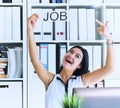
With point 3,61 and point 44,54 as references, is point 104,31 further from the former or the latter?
point 3,61

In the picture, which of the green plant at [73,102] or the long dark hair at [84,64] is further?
the long dark hair at [84,64]

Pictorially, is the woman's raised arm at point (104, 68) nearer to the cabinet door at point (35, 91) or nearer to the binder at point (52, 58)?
the binder at point (52, 58)

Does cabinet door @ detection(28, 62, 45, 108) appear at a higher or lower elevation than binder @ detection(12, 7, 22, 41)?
lower

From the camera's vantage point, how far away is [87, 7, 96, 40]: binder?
300 centimetres

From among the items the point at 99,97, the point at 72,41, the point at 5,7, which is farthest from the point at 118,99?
the point at 5,7

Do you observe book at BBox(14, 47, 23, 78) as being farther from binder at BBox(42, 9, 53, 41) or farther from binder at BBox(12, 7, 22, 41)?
binder at BBox(42, 9, 53, 41)

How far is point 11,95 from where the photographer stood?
9.80 ft

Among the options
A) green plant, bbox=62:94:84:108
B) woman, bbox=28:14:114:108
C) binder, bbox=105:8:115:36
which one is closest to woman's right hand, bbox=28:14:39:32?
woman, bbox=28:14:114:108

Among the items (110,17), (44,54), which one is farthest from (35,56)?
(110,17)

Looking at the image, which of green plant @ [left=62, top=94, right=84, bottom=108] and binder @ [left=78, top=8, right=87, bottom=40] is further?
binder @ [left=78, top=8, right=87, bottom=40]

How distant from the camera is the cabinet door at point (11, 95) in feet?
9.79

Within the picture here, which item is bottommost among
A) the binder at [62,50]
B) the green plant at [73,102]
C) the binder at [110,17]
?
the green plant at [73,102]

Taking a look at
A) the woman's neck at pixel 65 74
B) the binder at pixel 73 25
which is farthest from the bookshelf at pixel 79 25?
the woman's neck at pixel 65 74

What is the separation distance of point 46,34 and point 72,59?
36 centimetres
